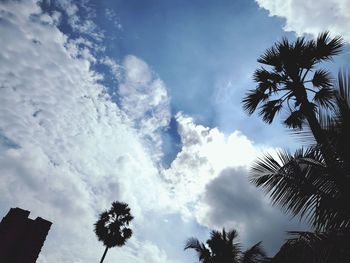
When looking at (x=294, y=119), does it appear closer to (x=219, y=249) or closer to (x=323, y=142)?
(x=323, y=142)

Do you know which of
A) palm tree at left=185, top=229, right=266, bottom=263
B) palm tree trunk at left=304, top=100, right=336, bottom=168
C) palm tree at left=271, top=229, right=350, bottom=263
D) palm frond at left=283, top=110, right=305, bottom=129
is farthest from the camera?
palm tree at left=185, top=229, right=266, bottom=263

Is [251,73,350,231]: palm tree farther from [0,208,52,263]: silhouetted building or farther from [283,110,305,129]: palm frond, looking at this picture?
[0,208,52,263]: silhouetted building

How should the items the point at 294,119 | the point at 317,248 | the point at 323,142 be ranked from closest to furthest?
the point at 317,248
the point at 323,142
the point at 294,119

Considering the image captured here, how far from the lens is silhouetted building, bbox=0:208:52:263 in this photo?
73.0 feet

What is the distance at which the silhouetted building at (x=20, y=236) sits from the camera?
2227cm

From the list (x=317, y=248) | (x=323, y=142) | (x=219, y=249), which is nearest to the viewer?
(x=317, y=248)

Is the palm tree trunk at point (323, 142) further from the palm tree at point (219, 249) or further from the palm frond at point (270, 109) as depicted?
the palm tree at point (219, 249)

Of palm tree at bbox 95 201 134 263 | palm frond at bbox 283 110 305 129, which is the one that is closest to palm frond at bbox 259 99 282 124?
palm frond at bbox 283 110 305 129

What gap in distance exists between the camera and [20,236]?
2300cm

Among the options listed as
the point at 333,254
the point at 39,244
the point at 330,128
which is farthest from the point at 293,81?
the point at 39,244

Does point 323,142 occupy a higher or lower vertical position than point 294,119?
lower

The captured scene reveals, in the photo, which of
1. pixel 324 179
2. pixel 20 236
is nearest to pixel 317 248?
pixel 324 179

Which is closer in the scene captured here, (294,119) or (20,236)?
(294,119)

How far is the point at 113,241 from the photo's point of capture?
23922 mm
